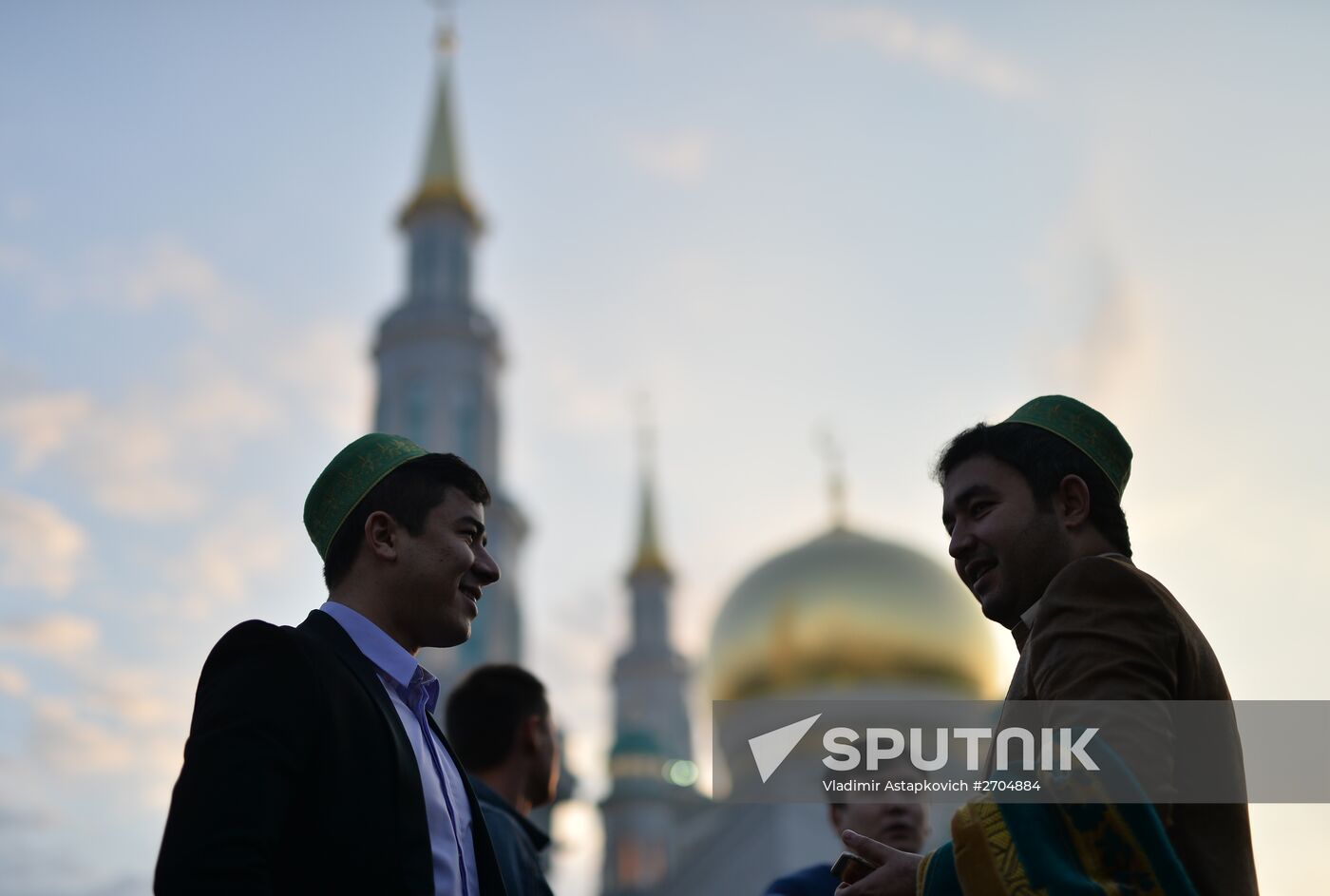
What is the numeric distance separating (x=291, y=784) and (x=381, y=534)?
60 centimetres

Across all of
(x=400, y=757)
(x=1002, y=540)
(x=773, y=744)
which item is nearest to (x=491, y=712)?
(x=773, y=744)

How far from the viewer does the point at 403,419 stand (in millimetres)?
24766

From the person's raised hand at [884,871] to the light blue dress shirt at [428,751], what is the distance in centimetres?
67

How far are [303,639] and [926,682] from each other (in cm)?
2179

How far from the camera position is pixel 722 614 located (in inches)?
1030

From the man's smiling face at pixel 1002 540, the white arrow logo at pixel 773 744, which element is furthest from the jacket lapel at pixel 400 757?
the white arrow logo at pixel 773 744

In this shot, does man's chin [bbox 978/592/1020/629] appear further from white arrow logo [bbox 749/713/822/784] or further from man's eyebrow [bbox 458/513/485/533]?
white arrow logo [bbox 749/713/822/784]

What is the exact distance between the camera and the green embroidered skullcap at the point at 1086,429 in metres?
2.82

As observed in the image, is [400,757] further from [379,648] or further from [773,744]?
[773,744]

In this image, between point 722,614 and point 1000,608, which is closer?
point 1000,608

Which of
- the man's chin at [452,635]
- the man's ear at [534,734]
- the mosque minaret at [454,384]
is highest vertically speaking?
the mosque minaret at [454,384]

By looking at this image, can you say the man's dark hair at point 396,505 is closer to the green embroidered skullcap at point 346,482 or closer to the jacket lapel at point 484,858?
the green embroidered skullcap at point 346,482

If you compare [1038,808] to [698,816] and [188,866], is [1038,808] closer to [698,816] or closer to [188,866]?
[188,866]

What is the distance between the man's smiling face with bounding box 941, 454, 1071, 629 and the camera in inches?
107
